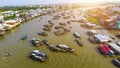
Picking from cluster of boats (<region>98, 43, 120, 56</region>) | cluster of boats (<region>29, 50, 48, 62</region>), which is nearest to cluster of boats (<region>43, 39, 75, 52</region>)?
cluster of boats (<region>29, 50, 48, 62</region>)

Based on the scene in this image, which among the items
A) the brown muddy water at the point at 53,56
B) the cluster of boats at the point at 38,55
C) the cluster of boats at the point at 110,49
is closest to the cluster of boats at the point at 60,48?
the brown muddy water at the point at 53,56

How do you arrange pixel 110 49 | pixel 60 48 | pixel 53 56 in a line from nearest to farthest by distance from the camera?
pixel 53 56
pixel 110 49
pixel 60 48

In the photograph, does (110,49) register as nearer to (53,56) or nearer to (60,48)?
(60,48)

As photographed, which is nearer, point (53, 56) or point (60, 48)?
point (53, 56)

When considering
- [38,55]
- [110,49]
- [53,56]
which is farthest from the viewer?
[110,49]

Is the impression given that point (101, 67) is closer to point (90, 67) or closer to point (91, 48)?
point (90, 67)

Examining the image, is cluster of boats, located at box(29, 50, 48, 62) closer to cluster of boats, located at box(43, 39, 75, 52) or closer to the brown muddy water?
the brown muddy water

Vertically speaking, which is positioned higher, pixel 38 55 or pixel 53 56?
pixel 38 55

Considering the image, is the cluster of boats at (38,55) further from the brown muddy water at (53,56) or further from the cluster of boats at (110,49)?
the cluster of boats at (110,49)

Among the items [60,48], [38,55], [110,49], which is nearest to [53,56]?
[38,55]
